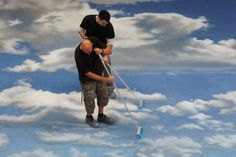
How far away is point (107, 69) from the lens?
15.7 metres

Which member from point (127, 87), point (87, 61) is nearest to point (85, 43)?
point (87, 61)

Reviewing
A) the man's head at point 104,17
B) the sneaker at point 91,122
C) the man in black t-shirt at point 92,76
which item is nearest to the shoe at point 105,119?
the man in black t-shirt at point 92,76

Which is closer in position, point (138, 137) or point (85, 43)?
point (85, 43)

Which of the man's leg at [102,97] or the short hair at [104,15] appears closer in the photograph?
the short hair at [104,15]

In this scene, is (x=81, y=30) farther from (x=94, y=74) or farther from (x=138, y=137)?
(x=138, y=137)

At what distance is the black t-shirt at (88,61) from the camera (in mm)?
14977

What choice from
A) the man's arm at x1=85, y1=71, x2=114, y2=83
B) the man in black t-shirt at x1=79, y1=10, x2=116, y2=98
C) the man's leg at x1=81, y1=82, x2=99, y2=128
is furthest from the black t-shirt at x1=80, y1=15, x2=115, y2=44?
the man's leg at x1=81, y1=82, x2=99, y2=128

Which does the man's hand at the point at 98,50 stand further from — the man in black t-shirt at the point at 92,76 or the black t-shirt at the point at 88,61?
the black t-shirt at the point at 88,61

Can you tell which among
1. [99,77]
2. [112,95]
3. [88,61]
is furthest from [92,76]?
[112,95]

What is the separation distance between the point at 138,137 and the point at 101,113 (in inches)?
35.5

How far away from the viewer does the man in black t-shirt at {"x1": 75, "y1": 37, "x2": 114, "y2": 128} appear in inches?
589

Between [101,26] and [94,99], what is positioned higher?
[101,26]

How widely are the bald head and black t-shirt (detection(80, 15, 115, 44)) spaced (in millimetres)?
455

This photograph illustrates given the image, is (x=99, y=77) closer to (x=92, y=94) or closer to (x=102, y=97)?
(x=92, y=94)
